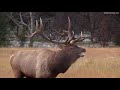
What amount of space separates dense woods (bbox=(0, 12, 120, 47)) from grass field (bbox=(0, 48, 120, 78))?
0.45ft

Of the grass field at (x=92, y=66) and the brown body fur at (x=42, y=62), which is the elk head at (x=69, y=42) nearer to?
the brown body fur at (x=42, y=62)

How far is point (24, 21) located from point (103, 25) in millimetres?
1109

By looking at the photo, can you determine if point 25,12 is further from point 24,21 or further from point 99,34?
point 99,34

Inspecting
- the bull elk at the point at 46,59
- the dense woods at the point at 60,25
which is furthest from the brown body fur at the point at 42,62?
the dense woods at the point at 60,25

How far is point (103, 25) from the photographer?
1459cm

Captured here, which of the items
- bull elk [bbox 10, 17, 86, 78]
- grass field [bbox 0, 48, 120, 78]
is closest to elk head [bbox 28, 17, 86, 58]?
bull elk [bbox 10, 17, 86, 78]

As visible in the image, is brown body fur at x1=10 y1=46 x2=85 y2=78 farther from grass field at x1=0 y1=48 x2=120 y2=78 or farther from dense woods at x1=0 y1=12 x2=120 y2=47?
dense woods at x1=0 y1=12 x2=120 y2=47

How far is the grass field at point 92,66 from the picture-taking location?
14539 mm

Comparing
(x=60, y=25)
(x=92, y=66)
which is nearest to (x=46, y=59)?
(x=60, y=25)

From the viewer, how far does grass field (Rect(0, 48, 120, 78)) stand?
47.7 feet
